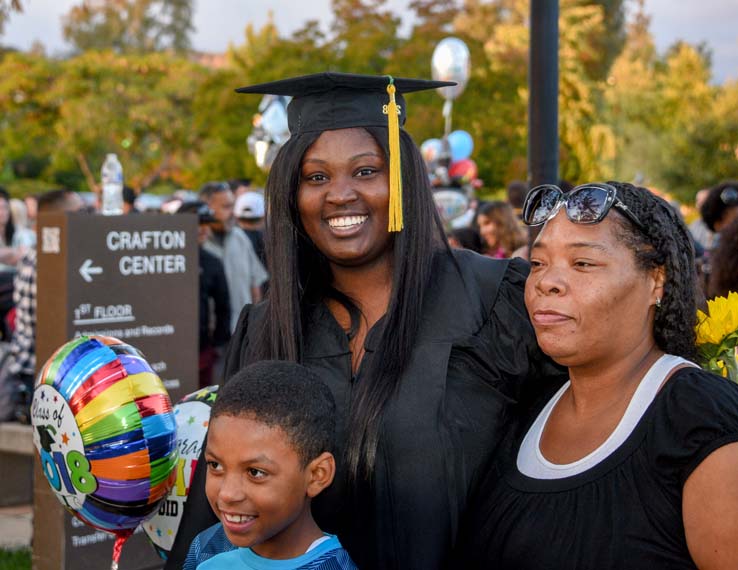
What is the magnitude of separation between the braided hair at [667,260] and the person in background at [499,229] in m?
5.30

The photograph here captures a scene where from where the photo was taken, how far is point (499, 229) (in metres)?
7.41

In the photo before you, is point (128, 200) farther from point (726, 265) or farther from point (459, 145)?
point (459, 145)

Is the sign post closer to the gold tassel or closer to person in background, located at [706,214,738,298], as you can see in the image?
the gold tassel

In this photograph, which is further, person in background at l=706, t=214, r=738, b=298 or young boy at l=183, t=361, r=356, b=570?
person in background at l=706, t=214, r=738, b=298

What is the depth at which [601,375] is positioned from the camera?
207 centimetres

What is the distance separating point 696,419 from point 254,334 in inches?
50.1

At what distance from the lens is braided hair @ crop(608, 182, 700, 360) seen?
2025 mm

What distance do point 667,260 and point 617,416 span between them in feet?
1.15

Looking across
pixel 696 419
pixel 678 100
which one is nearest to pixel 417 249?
pixel 696 419

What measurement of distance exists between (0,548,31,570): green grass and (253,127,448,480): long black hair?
3.42 m

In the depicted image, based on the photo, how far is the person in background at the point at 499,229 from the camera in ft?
24.3

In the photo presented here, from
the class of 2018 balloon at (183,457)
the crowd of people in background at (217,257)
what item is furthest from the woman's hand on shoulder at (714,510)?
the crowd of people in background at (217,257)

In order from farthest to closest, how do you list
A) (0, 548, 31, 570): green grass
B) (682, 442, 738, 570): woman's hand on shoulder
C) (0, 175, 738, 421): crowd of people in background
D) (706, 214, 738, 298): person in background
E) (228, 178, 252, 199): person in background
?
1. (228, 178, 252, 199): person in background
2. (0, 175, 738, 421): crowd of people in background
3. (0, 548, 31, 570): green grass
4. (706, 214, 738, 298): person in background
5. (682, 442, 738, 570): woman's hand on shoulder

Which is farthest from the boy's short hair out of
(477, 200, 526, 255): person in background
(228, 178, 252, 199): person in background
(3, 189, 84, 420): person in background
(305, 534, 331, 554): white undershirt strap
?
(228, 178, 252, 199): person in background
